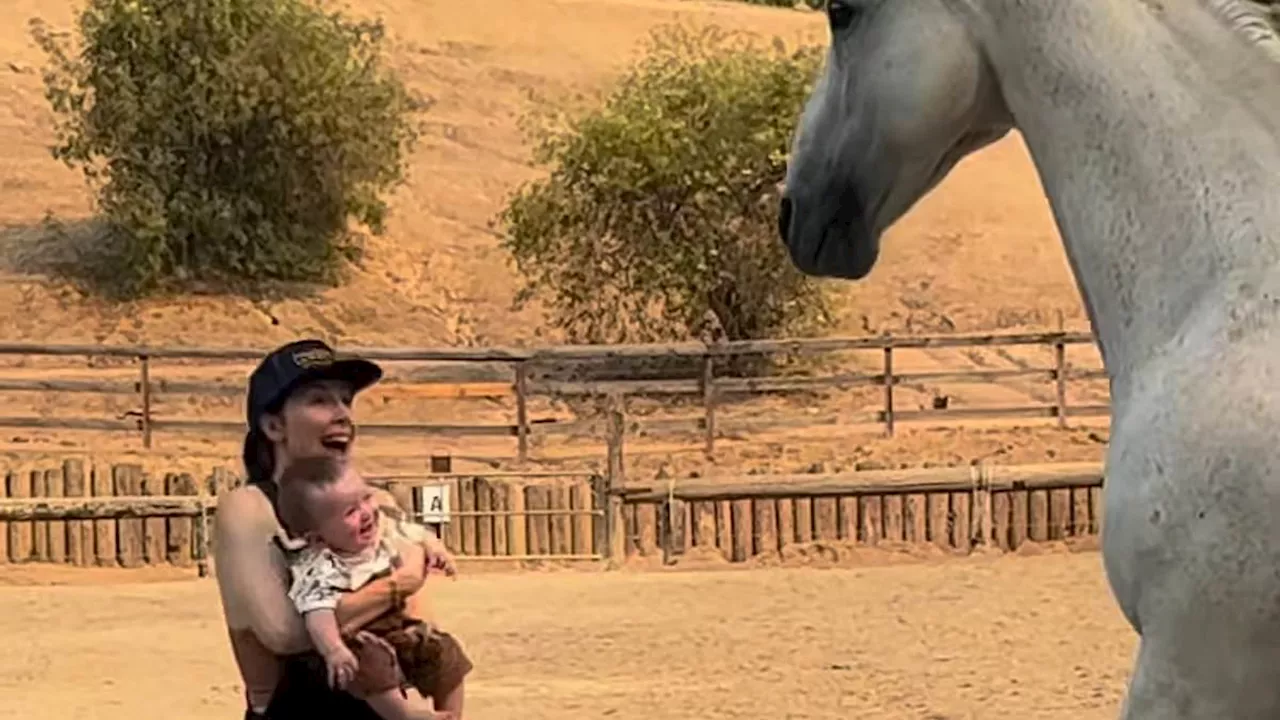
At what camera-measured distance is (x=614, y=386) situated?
17562mm

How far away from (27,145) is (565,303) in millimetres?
12009

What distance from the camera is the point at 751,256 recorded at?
20875 millimetres

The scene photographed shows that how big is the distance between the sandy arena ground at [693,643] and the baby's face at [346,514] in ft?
15.7

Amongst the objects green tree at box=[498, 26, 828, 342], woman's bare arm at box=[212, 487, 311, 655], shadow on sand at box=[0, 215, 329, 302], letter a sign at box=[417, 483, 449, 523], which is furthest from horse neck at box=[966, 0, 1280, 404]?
shadow on sand at box=[0, 215, 329, 302]

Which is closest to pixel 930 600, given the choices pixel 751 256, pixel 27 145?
pixel 751 256

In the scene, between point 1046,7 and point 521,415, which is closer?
point 1046,7

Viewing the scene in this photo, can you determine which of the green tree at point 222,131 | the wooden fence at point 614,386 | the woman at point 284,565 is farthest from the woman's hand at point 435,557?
the green tree at point 222,131

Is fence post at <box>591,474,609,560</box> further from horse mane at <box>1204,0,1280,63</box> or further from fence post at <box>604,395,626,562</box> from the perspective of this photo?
horse mane at <box>1204,0,1280,63</box>

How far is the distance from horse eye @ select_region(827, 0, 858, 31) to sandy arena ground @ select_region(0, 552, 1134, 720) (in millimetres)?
5410

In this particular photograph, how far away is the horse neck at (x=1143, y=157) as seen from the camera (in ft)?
7.22

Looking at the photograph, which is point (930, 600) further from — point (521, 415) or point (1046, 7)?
point (1046, 7)

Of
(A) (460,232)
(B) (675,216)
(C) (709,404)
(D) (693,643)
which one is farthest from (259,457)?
(A) (460,232)

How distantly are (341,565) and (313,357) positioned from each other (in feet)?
1.06

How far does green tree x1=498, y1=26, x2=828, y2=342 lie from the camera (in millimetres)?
20875
